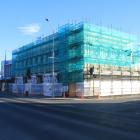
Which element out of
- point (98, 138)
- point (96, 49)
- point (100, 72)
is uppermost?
point (96, 49)

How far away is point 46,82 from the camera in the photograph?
67.8 m

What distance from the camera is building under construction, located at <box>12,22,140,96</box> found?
61219 millimetres

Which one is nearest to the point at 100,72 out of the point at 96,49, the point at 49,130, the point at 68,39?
the point at 96,49

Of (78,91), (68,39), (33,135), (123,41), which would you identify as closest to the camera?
(33,135)

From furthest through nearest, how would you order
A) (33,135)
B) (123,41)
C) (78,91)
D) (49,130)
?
(123,41) → (78,91) → (49,130) → (33,135)

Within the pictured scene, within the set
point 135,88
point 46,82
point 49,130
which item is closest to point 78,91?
point 46,82

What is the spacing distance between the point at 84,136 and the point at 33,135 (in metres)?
1.95

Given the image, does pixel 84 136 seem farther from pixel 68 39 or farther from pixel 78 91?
pixel 68 39

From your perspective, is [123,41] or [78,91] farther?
[123,41]

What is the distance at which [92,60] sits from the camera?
62594 mm

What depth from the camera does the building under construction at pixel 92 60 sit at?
61.2 m

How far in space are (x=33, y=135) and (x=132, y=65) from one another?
2301 inches

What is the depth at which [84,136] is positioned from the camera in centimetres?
1419

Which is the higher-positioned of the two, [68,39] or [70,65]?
[68,39]
